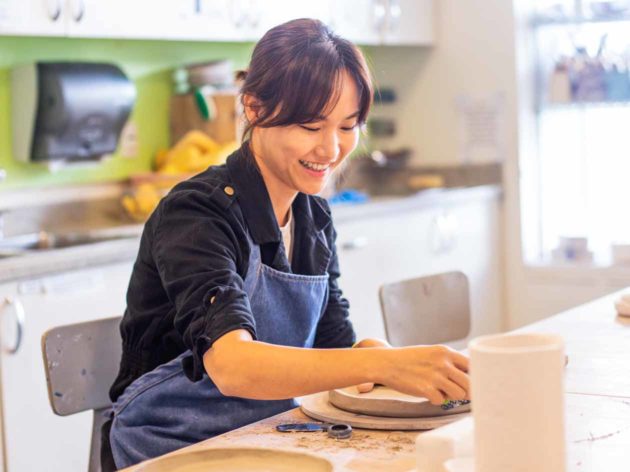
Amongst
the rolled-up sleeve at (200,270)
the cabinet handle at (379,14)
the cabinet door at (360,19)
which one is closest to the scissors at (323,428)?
the rolled-up sleeve at (200,270)

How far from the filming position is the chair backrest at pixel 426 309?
7.47 ft

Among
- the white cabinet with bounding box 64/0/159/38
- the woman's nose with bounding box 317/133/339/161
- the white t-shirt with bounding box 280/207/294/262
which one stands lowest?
the white t-shirt with bounding box 280/207/294/262

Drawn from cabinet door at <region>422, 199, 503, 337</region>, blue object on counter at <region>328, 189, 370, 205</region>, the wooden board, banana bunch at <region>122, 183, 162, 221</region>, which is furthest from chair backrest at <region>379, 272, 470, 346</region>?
cabinet door at <region>422, 199, 503, 337</region>

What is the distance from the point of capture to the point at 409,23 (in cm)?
449

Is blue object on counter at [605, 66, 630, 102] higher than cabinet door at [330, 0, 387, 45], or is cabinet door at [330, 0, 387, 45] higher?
cabinet door at [330, 0, 387, 45]

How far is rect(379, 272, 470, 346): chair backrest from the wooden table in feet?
1.86

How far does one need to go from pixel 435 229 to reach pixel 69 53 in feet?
5.19

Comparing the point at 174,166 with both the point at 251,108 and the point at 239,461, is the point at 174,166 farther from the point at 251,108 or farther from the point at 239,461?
the point at 239,461

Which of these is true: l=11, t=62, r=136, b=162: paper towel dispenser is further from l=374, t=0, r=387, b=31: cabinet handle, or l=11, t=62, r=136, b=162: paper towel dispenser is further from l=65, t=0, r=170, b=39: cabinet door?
l=374, t=0, r=387, b=31: cabinet handle

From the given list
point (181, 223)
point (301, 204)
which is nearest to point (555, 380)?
point (181, 223)

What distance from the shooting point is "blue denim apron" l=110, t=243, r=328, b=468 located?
1.62 m

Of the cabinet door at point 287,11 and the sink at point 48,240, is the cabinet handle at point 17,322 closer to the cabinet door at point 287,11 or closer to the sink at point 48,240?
the sink at point 48,240

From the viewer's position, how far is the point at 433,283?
2.41m

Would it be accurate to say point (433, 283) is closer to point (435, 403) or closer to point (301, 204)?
point (301, 204)
